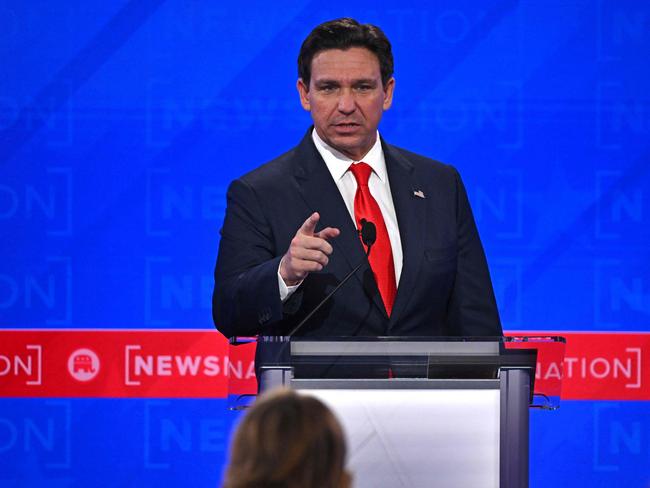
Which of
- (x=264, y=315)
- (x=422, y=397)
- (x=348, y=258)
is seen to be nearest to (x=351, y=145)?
(x=348, y=258)

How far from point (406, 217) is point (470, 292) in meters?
0.26

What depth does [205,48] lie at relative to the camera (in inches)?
172

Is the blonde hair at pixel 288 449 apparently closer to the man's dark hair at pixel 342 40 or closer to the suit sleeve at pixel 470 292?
the suit sleeve at pixel 470 292

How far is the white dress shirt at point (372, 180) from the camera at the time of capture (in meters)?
2.85

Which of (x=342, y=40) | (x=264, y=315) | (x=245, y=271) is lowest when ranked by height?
(x=264, y=315)

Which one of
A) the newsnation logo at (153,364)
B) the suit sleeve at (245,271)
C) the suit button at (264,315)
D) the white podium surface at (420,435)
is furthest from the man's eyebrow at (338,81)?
the newsnation logo at (153,364)

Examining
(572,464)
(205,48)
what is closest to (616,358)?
(572,464)

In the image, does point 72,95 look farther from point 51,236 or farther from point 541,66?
point 541,66

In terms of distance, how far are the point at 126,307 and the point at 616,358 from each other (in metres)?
1.94

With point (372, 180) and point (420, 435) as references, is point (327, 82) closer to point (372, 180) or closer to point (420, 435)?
point (372, 180)

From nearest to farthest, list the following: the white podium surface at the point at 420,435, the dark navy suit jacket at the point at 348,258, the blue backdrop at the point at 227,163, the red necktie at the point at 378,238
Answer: the white podium surface at the point at 420,435, the dark navy suit jacket at the point at 348,258, the red necktie at the point at 378,238, the blue backdrop at the point at 227,163

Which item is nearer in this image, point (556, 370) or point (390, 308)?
point (556, 370)

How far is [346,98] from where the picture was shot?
291cm

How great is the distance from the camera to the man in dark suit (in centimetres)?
266
